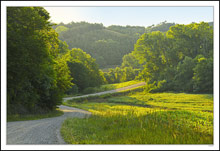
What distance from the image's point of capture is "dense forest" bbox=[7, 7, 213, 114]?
12.0m

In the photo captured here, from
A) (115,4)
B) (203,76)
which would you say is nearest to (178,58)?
(203,76)

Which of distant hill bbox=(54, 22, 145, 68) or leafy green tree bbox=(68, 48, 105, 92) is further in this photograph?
leafy green tree bbox=(68, 48, 105, 92)

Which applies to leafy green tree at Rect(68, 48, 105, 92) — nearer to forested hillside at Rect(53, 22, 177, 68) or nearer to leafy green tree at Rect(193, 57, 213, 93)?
forested hillside at Rect(53, 22, 177, 68)

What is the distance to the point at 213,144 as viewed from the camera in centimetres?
688

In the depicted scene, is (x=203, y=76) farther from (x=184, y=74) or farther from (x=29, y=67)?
(x=29, y=67)

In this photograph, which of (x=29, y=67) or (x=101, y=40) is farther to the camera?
(x=101, y=40)

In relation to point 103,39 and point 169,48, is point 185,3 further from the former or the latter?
point 169,48

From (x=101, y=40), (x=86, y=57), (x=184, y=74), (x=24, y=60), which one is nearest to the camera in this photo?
(x=24, y=60)

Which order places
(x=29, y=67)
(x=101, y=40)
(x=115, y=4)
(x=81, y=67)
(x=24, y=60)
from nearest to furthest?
1. (x=115, y=4)
2. (x=24, y=60)
3. (x=29, y=67)
4. (x=101, y=40)
5. (x=81, y=67)

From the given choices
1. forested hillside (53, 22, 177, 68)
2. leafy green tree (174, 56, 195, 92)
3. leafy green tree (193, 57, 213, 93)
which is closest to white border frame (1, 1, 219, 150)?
forested hillside (53, 22, 177, 68)

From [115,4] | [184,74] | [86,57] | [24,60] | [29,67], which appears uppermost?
[115,4]

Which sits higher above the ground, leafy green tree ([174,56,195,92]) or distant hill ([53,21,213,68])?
distant hill ([53,21,213,68])

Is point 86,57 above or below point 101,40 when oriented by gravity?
below

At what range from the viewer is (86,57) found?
75.0ft
